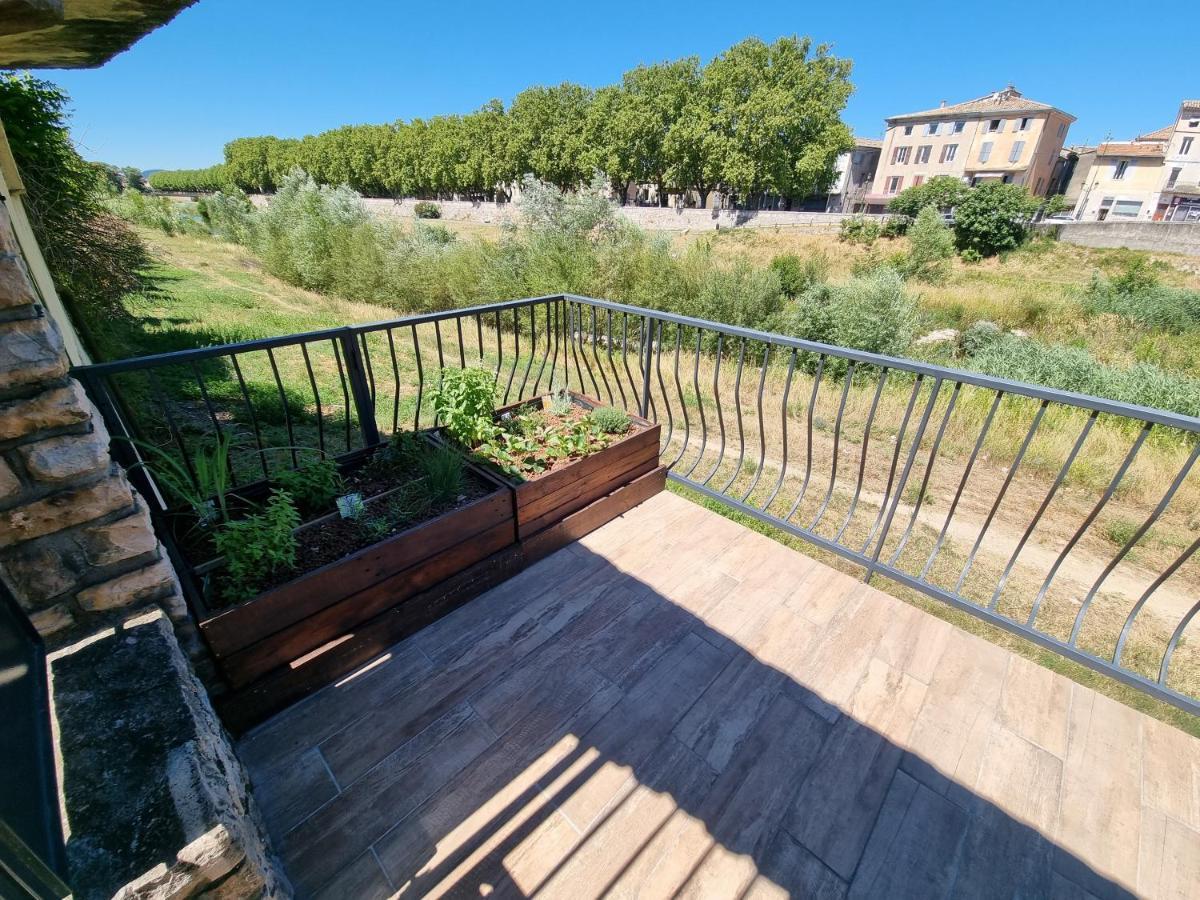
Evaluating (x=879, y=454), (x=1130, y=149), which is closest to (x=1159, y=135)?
(x=1130, y=149)

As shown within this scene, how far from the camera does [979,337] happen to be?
13328 millimetres

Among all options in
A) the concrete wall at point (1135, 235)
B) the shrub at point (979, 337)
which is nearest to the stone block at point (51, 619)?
the shrub at point (979, 337)

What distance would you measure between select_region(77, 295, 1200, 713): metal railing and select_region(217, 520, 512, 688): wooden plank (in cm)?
67

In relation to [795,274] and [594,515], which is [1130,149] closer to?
[795,274]

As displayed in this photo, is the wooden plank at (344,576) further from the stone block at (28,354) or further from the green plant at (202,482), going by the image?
the stone block at (28,354)

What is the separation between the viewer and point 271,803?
1.50m

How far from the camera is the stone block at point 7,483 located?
114 cm

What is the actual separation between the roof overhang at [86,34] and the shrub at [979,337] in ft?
51.7

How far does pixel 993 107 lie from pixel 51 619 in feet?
156

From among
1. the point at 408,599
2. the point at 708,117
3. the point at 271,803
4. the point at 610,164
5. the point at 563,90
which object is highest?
the point at 563,90

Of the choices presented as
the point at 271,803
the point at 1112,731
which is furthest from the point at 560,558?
the point at 1112,731

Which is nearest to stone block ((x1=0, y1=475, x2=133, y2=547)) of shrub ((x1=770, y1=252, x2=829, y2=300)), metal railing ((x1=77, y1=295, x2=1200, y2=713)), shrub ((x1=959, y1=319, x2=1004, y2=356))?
metal railing ((x1=77, y1=295, x2=1200, y2=713))

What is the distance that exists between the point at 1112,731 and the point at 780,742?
1.18 metres

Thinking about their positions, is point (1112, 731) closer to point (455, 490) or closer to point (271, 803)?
point (455, 490)
